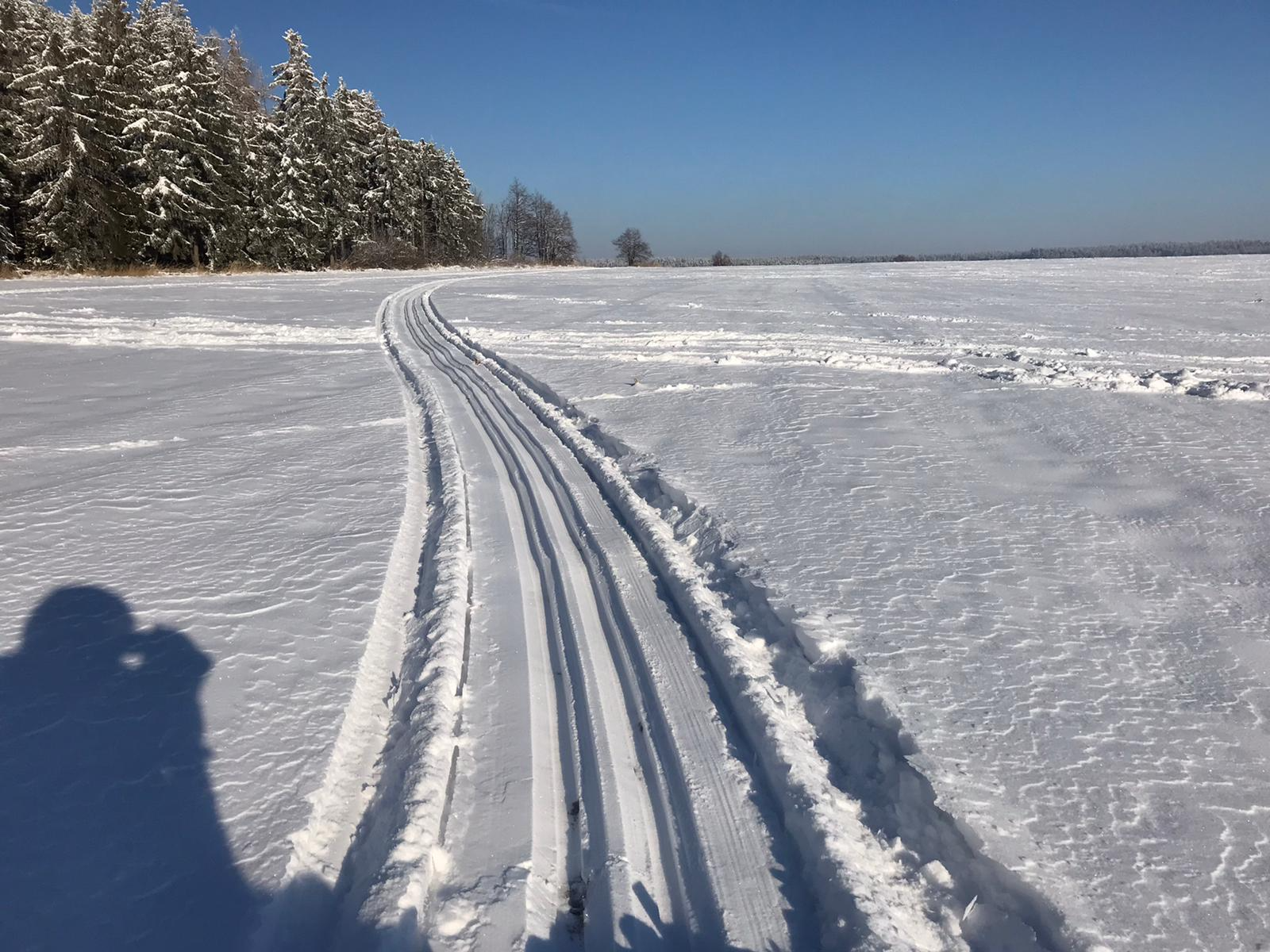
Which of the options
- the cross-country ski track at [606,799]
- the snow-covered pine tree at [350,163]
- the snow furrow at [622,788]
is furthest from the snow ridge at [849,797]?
the snow-covered pine tree at [350,163]

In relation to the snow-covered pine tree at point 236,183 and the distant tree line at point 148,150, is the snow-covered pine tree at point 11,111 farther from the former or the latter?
the snow-covered pine tree at point 236,183

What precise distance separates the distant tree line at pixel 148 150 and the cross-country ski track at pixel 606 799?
3202 cm

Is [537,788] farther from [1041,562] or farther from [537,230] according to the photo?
[537,230]

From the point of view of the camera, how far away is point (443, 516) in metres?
4.22

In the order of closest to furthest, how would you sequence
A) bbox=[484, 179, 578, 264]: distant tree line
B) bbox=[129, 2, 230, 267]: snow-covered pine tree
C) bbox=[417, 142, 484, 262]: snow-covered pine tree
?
bbox=[129, 2, 230, 267]: snow-covered pine tree
bbox=[417, 142, 484, 262]: snow-covered pine tree
bbox=[484, 179, 578, 264]: distant tree line

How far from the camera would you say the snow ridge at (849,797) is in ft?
5.68

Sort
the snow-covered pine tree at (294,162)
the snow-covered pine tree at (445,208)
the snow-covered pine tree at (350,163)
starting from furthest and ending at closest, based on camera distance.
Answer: the snow-covered pine tree at (445,208), the snow-covered pine tree at (350,163), the snow-covered pine tree at (294,162)

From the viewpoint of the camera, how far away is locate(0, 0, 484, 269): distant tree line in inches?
976

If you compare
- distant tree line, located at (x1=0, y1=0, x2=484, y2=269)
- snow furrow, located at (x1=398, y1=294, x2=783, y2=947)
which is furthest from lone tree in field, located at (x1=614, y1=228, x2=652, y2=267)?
snow furrow, located at (x1=398, y1=294, x2=783, y2=947)

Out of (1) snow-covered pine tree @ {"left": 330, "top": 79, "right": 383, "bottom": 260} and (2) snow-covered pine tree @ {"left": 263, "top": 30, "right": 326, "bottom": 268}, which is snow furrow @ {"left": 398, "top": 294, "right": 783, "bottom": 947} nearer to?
(2) snow-covered pine tree @ {"left": 263, "top": 30, "right": 326, "bottom": 268}

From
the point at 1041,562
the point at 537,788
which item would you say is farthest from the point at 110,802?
the point at 1041,562

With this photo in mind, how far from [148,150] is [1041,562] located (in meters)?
34.2

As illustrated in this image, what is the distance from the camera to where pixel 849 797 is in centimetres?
212

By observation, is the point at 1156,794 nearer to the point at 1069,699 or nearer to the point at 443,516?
the point at 1069,699
